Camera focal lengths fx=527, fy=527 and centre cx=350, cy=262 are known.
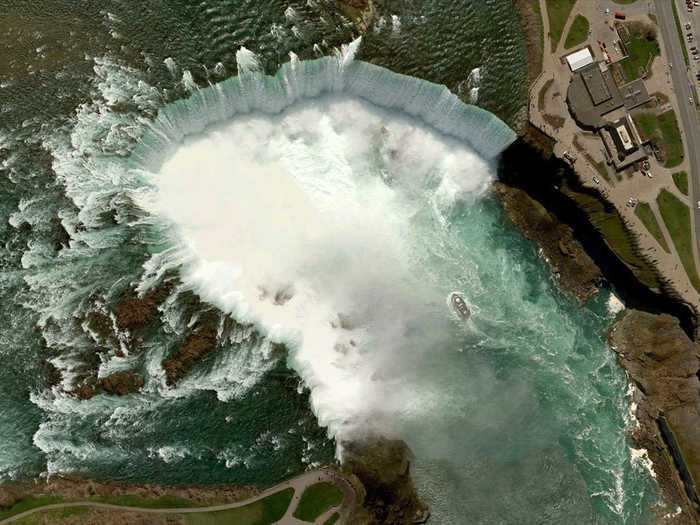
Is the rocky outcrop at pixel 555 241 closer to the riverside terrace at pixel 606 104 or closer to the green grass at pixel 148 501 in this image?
the riverside terrace at pixel 606 104

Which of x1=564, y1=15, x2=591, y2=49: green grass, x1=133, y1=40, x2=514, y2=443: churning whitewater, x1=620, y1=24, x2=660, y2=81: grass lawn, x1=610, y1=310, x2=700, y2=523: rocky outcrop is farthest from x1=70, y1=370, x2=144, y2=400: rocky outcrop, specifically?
x1=620, y1=24, x2=660, y2=81: grass lawn

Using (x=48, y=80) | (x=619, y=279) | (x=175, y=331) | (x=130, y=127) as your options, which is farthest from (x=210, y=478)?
(x=619, y=279)

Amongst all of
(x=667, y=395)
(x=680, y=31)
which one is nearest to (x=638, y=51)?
(x=680, y=31)

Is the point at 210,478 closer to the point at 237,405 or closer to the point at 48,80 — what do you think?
the point at 237,405

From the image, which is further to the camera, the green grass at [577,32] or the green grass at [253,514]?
the green grass at [253,514]

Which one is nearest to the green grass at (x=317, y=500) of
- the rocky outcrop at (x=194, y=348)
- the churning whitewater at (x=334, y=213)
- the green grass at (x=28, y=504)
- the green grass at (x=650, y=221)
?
the churning whitewater at (x=334, y=213)

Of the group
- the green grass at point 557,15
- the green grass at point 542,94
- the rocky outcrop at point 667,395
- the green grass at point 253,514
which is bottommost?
the rocky outcrop at point 667,395
